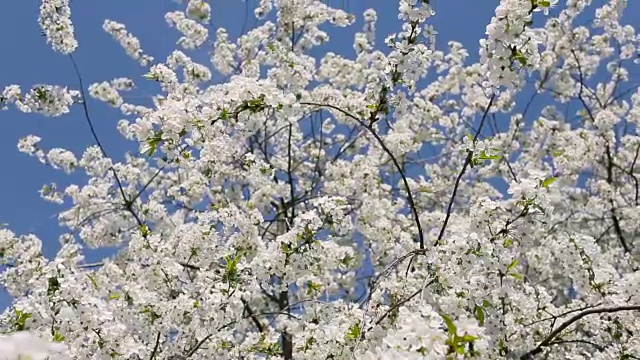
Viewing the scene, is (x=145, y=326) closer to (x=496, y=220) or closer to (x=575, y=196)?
(x=496, y=220)

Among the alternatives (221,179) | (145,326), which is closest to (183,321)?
(145,326)

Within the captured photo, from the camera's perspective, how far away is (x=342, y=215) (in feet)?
13.1

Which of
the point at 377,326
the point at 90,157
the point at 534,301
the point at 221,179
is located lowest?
the point at 377,326

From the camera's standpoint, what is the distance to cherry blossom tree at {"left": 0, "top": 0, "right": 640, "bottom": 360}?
127 inches

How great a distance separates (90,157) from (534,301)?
566 cm

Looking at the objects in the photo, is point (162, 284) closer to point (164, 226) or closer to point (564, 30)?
point (164, 226)

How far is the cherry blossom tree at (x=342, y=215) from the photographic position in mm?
3236

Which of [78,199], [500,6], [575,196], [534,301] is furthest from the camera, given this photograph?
[575,196]

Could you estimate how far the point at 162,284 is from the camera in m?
4.81

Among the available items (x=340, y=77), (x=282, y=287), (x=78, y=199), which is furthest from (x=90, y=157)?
(x=282, y=287)

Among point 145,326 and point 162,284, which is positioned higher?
point 162,284

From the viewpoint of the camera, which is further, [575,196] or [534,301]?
[575,196]

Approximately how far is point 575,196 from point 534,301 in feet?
14.7

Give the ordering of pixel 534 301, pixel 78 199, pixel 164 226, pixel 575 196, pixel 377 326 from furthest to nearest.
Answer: pixel 575 196
pixel 78 199
pixel 164 226
pixel 534 301
pixel 377 326
